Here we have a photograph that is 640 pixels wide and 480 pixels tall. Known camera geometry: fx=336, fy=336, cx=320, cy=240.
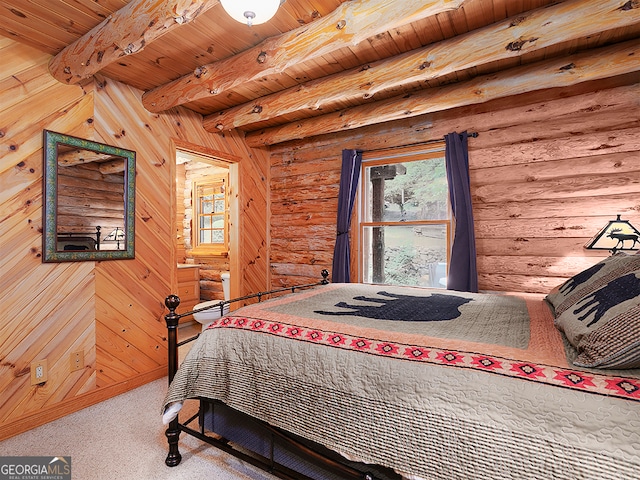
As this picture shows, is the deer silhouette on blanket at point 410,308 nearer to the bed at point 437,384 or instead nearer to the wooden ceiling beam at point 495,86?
the bed at point 437,384

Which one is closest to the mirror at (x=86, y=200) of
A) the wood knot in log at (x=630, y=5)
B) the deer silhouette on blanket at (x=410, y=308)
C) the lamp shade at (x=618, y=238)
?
the deer silhouette on blanket at (x=410, y=308)

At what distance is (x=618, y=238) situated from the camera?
7.24 feet

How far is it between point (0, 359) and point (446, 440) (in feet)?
8.61

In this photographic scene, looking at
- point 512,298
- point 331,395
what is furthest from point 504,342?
point 512,298

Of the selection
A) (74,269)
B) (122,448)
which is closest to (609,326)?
(122,448)

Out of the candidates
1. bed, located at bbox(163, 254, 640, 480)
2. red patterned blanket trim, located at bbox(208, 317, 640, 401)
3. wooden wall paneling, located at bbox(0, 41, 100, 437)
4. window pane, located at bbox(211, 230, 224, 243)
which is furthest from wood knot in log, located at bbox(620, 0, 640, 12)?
window pane, located at bbox(211, 230, 224, 243)

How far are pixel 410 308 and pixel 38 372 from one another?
2.49m

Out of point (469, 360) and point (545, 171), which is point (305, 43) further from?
point (545, 171)

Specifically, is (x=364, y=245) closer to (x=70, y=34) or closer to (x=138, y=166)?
(x=138, y=166)

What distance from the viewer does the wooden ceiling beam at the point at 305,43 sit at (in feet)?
5.40

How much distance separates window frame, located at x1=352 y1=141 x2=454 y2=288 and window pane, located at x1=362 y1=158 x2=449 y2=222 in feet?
0.12

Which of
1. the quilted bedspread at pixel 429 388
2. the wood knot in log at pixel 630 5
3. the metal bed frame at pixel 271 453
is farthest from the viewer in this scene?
the wood knot in log at pixel 630 5

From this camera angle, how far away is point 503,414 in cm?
99

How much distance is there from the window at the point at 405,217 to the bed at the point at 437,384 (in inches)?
58.1
